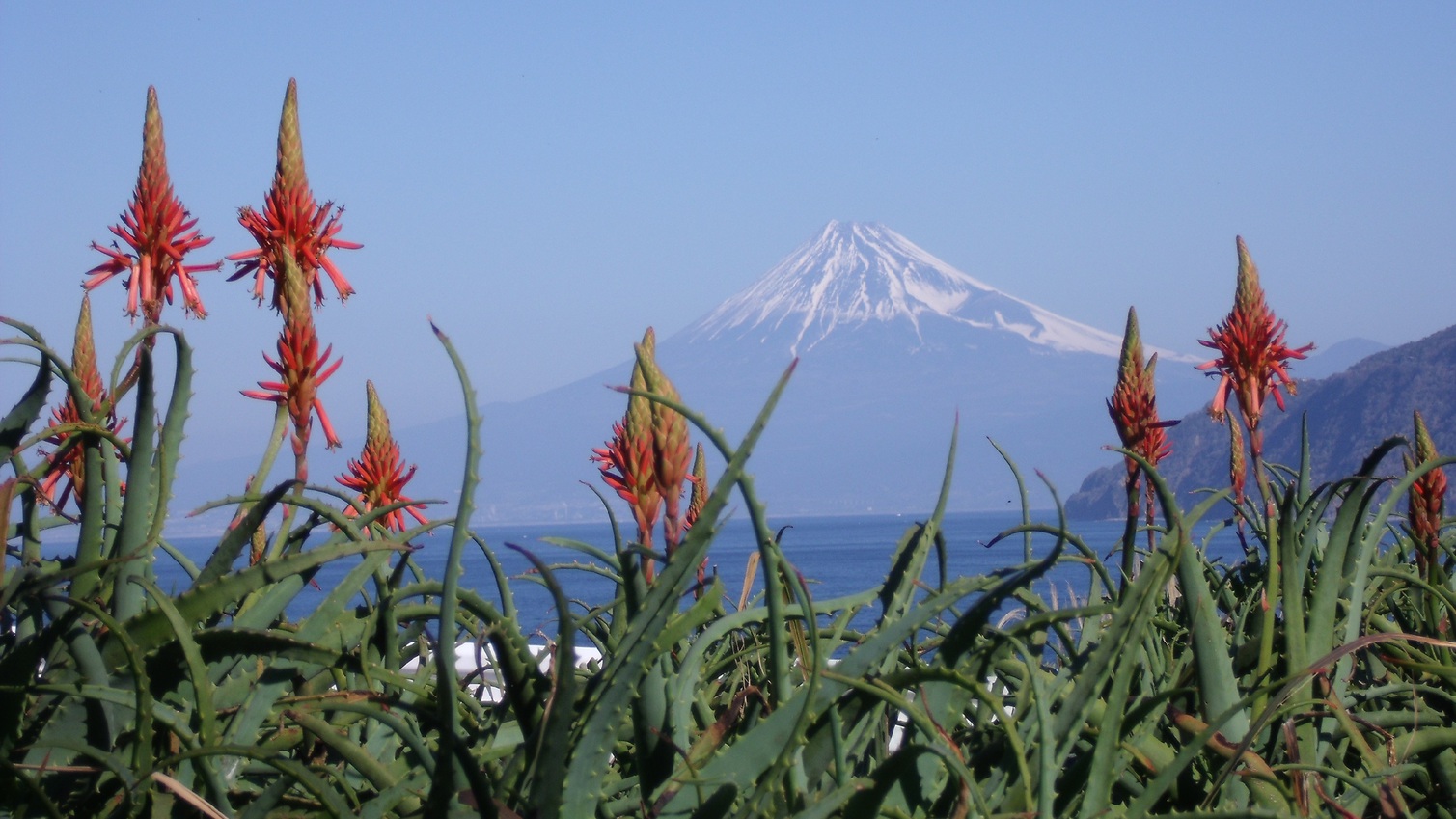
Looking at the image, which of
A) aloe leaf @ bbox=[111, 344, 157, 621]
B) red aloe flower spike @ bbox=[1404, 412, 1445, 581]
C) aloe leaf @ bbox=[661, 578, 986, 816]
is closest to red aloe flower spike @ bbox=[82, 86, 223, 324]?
aloe leaf @ bbox=[111, 344, 157, 621]

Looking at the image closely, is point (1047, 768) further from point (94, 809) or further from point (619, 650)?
Answer: point (94, 809)

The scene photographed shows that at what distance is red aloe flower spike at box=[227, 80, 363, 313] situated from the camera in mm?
2238

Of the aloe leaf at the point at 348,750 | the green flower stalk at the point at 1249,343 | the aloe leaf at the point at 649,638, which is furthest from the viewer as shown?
the green flower stalk at the point at 1249,343

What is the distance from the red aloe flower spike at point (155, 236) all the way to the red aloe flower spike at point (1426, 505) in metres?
2.34

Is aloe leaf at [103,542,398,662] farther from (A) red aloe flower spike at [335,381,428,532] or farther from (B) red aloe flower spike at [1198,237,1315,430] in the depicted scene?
(B) red aloe flower spike at [1198,237,1315,430]

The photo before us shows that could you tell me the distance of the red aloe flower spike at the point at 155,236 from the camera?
6.93 ft

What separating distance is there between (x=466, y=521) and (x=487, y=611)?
0.21 metres

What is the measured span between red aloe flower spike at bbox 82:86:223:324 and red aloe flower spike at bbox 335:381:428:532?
1.37 feet

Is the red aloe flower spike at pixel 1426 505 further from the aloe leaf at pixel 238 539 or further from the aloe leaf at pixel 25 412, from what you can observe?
the aloe leaf at pixel 25 412

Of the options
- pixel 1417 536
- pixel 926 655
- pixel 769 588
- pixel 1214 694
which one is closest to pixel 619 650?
pixel 769 588

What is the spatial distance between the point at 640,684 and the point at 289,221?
4.71 ft

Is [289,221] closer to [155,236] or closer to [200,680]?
[155,236]

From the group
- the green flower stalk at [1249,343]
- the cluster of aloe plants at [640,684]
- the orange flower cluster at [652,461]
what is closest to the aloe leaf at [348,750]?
the cluster of aloe plants at [640,684]

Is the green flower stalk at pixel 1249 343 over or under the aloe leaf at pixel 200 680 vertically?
over
